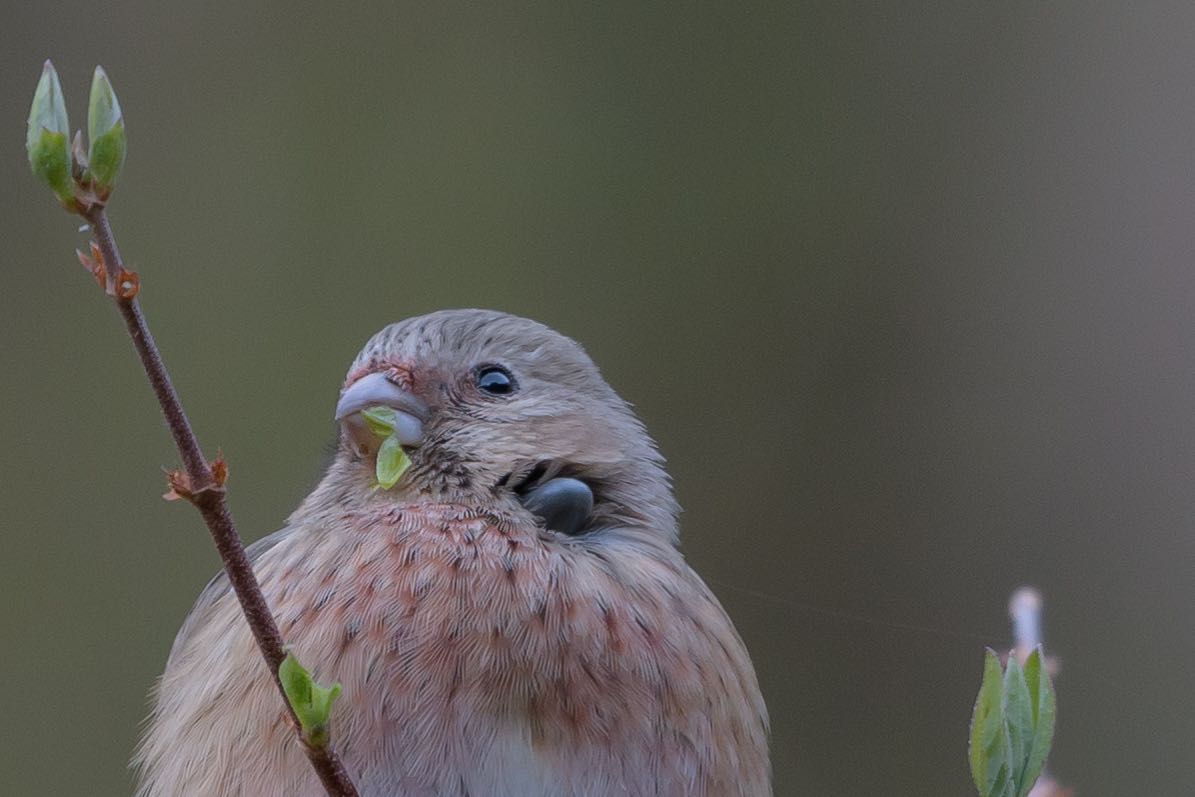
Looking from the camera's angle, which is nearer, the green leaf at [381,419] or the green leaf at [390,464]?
the green leaf at [390,464]

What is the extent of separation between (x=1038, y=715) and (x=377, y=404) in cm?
154

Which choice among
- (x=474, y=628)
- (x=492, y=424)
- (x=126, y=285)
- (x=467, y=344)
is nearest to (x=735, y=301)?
(x=467, y=344)

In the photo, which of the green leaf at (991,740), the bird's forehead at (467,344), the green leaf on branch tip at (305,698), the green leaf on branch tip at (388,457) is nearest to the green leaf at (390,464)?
the green leaf on branch tip at (388,457)

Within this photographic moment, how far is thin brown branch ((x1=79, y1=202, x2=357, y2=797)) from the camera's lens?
1451 millimetres

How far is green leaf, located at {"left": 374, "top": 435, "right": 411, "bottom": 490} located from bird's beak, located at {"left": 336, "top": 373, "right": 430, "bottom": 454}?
413mm

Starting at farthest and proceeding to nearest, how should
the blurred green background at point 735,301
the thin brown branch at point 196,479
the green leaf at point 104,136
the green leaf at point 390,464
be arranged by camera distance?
1. the blurred green background at point 735,301
2. the green leaf at point 390,464
3. the green leaf at point 104,136
4. the thin brown branch at point 196,479

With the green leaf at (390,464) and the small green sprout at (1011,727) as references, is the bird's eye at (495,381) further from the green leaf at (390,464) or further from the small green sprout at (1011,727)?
the small green sprout at (1011,727)

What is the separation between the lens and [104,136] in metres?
1.58

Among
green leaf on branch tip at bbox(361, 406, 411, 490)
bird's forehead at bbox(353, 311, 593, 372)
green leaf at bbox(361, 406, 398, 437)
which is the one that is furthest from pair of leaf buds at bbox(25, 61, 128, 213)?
bird's forehead at bbox(353, 311, 593, 372)

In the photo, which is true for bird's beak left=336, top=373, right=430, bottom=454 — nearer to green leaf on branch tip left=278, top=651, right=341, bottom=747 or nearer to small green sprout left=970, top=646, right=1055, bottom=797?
green leaf on branch tip left=278, top=651, right=341, bottom=747

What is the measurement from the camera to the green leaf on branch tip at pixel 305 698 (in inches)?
63.1

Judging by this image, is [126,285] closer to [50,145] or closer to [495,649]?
[50,145]

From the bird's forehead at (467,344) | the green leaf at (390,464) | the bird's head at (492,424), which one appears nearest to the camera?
the green leaf at (390,464)

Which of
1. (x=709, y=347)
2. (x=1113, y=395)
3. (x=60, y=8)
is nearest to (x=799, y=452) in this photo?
(x=709, y=347)
